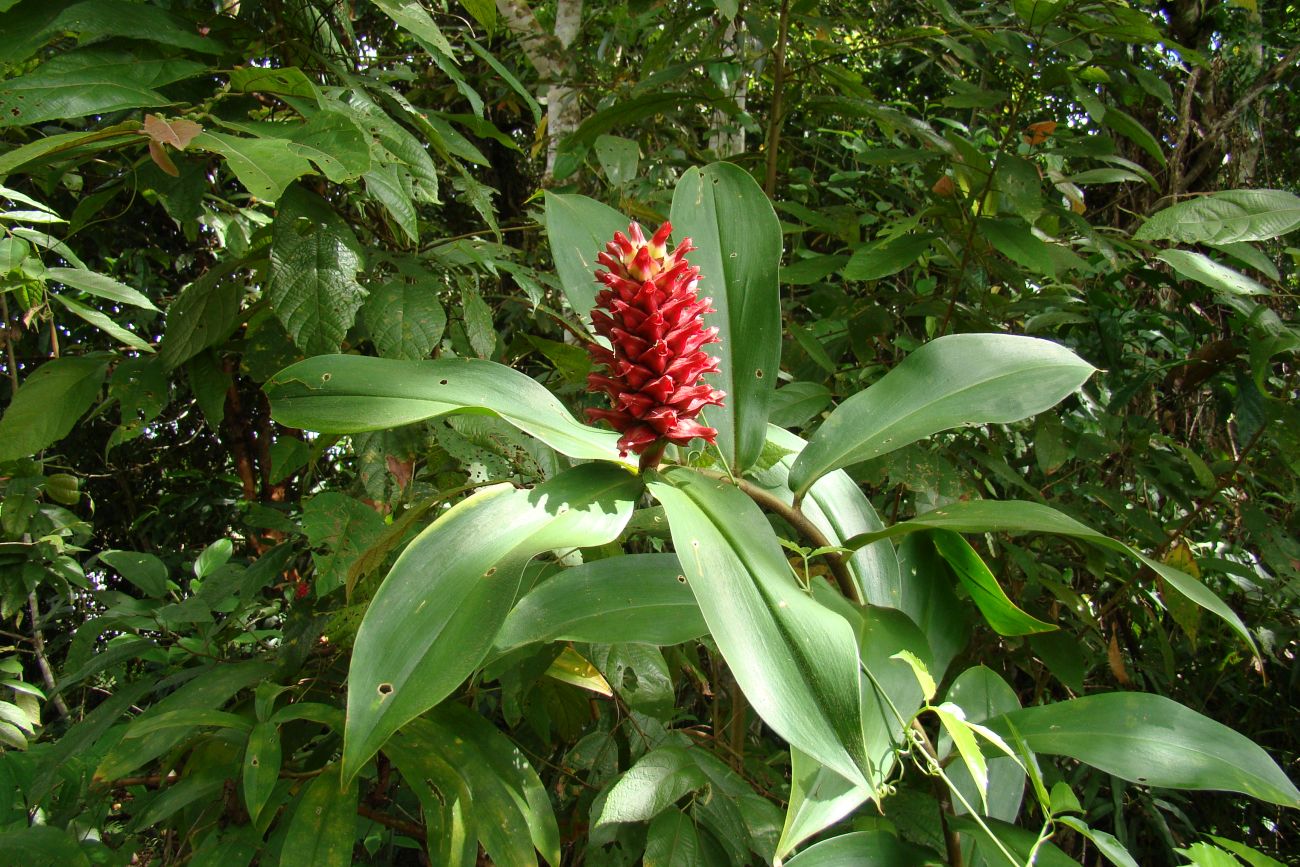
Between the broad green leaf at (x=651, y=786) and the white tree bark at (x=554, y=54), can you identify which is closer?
the broad green leaf at (x=651, y=786)

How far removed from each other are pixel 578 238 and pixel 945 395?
37cm

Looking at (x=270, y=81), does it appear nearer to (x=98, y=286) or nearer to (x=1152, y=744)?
(x=98, y=286)

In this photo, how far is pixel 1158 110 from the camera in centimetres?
278

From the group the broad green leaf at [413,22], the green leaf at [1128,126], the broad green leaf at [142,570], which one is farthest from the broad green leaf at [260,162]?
the green leaf at [1128,126]

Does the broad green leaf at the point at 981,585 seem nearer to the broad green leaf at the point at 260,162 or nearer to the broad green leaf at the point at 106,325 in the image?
the broad green leaf at the point at 260,162

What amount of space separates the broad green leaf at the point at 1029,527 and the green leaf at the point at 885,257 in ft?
2.22

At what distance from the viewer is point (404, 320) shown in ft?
3.59

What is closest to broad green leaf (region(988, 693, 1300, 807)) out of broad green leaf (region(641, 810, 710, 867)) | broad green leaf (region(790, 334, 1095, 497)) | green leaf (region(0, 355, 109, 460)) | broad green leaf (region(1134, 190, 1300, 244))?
broad green leaf (region(790, 334, 1095, 497))

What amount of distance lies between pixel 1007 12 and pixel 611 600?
1.75 meters

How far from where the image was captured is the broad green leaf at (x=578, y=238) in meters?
0.79

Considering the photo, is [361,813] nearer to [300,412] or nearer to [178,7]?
[300,412]

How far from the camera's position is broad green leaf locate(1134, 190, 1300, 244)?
1.09 m

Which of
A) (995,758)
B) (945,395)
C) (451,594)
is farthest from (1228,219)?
(451,594)

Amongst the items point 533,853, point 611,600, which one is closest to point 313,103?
point 611,600
